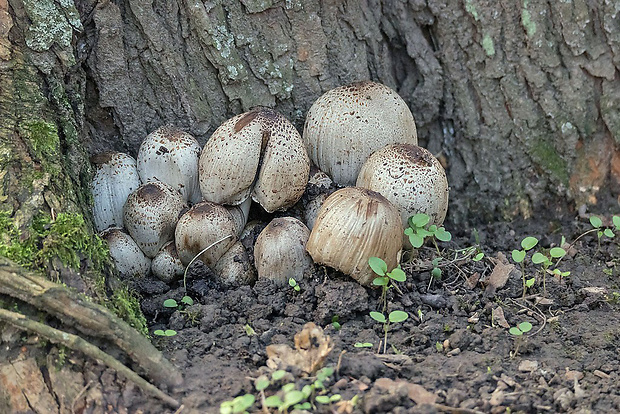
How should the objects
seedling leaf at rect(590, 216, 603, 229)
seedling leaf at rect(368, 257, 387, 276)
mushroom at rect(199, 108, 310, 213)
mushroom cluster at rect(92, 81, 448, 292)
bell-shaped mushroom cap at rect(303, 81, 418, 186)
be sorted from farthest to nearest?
seedling leaf at rect(590, 216, 603, 229), bell-shaped mushroom cap at rect(303, 81, 418, 186), mushroom at rect(199, 108, 310, 213), mushroom cluster at rect(92, 81, 448, 292), seedling leaf at rect(368, 257, 387, 276)

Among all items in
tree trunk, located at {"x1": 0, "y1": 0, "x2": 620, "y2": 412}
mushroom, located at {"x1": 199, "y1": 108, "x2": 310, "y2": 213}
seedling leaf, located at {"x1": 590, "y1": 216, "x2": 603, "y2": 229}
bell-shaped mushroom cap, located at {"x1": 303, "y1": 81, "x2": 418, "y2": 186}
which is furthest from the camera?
seedling leaf, located at {"x1": 590, "y1": 216, "x2": 603, "y2": 229}

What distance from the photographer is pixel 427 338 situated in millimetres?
2867

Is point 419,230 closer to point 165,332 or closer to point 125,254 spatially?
point 165,332

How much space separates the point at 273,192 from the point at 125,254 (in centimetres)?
76

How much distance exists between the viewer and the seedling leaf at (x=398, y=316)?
282cm

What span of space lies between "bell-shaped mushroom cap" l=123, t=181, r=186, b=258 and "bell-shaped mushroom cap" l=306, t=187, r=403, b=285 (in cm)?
76

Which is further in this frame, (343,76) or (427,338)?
(343,76)

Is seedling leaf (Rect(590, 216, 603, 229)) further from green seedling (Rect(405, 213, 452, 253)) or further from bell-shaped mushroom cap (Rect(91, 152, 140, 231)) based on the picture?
bell-shaped mushroom cap (Rect(91, 152, 140, 231))

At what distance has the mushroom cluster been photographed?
3070 millimetres

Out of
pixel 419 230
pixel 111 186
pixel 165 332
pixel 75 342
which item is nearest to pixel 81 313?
pixel 75 342

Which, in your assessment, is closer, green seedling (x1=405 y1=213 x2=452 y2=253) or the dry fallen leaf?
the dry fallen leaf

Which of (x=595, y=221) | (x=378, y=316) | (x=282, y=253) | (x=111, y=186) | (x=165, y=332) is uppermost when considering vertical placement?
(x=111, y=186)

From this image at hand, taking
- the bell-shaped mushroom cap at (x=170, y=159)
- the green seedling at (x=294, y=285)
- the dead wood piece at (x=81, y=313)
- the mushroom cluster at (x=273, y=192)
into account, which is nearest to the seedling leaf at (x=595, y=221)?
the mushroom cluster at (x=273, y=192)

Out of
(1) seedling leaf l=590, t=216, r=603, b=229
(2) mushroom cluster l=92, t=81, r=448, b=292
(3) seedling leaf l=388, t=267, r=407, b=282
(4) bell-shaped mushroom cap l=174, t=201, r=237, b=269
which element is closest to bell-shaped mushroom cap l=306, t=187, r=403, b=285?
(2) mushroom cluster l=92, t=81, r=448, b=292
